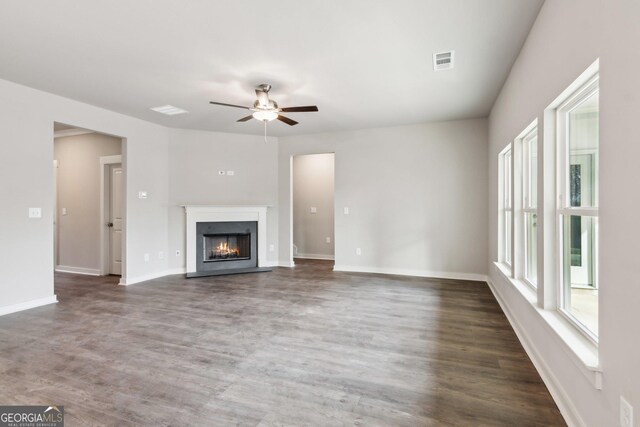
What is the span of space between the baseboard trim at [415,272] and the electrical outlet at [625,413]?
14.1 feet

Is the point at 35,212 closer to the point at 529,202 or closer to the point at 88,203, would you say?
the point at 88,203

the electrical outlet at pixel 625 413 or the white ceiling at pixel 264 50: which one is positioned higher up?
the white ceiling at pixel 264 50

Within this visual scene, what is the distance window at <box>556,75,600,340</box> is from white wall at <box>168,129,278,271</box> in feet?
17.0

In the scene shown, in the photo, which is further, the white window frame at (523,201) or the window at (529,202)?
the white window frame at (523,201)

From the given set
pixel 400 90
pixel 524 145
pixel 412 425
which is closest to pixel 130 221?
pixel 400 90

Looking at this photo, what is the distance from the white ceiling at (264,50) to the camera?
7.89 feet

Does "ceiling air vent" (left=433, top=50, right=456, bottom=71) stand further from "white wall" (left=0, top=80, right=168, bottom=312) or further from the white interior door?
the white interior door

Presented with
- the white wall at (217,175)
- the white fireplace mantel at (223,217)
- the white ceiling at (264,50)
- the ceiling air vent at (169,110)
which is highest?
the ceiling air vent at (169,110)

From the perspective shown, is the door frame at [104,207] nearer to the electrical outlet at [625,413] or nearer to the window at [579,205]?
the window at [579,205]

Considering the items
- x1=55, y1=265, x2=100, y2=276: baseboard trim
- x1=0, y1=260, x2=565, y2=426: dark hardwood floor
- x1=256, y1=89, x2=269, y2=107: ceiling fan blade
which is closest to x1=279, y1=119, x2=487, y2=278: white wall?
x1=0, y1=260, x2=565, y2=426: dark hardwood floor

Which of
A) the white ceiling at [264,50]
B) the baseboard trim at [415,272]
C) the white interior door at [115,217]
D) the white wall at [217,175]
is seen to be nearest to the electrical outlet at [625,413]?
the white ceiling at [264,50]

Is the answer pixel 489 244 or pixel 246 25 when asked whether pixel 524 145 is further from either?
pixel 246 25

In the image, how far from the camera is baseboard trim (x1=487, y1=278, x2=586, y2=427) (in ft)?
5.73

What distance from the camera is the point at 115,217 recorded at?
5934 millimetres
